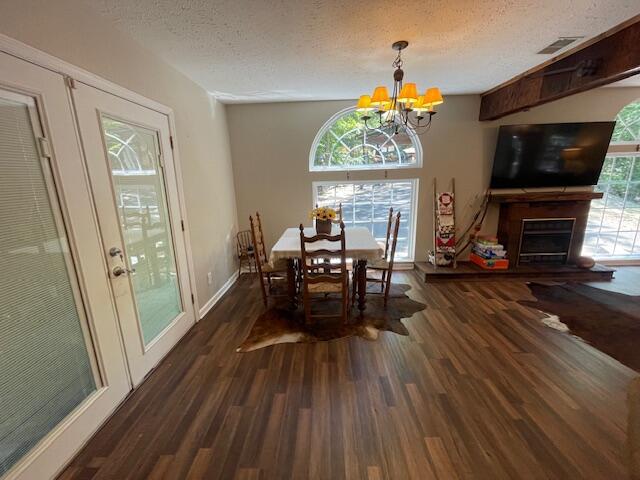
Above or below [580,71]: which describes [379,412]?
below

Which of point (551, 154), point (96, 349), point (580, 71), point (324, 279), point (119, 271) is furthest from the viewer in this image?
point (551, 154)

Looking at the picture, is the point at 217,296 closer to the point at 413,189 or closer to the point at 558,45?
the point at 413,189

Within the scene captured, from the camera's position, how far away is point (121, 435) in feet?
5.16

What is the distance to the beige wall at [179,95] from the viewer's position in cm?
134

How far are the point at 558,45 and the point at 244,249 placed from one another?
4.06 meters

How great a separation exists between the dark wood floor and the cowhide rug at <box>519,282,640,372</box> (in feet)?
0.57

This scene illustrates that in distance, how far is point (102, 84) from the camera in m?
1.68

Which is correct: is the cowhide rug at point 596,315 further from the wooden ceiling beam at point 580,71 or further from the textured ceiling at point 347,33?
the textured ceiling at point 347,33

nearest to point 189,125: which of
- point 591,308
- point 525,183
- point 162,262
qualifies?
point 162,262

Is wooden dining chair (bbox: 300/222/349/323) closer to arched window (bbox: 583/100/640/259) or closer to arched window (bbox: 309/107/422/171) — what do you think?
arched window (bbox: 309/107/422/171)

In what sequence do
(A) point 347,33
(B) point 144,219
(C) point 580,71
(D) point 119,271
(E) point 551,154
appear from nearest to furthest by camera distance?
(D) point 119,271, (A) point 347,33, (B) point 144,219, (C) point 580,71, (E) point 551,154

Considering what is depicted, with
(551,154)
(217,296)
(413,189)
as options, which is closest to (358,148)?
(413,189)

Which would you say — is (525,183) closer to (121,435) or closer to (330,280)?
(330,280)

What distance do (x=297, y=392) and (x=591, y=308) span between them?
3.32m
